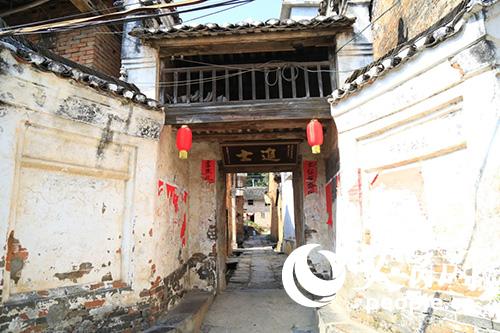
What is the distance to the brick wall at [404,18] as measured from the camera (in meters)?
5.02

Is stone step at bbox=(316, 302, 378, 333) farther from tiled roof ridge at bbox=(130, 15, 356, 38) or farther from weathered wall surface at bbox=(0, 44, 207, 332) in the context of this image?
tiled roof ridge at bbox=(130, 15, 356, 38)

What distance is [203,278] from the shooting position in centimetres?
755

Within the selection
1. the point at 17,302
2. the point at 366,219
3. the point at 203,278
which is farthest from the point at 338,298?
the point at 17,302

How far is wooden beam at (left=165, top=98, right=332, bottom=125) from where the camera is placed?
5715 mm

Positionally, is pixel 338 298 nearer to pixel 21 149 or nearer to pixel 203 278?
pixel 203 278

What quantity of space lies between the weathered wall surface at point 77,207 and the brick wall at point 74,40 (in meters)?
2.37

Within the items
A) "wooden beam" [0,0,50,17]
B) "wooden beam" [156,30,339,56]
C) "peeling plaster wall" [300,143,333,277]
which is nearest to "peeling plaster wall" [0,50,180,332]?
"wooden beam" [156,30,339,56]

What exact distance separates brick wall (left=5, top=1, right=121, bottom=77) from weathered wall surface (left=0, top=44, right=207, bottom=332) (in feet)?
7.77

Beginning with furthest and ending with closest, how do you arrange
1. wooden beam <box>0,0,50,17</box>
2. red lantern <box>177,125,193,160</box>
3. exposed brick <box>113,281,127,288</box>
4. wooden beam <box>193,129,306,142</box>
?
wooden beam <box>193,129,306,142</box>, wooden beam <box>0,0,50,17</box>, red lantern <box>177,125,193,160</box>, exposed brick <box>113,281,127,288</box>

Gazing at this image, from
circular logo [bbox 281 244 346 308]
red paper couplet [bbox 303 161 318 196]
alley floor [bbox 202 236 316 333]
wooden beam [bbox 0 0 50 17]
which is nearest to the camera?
circular logo [bbox 281 244 346 308]

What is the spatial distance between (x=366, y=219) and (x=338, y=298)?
5.12ft

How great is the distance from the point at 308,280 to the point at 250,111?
3.36 m

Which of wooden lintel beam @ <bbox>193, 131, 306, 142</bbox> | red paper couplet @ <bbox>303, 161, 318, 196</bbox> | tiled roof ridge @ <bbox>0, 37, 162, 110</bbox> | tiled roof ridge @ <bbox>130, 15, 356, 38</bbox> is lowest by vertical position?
red paper couplet @ <bbox>303, 161, 318, 196</bbox>

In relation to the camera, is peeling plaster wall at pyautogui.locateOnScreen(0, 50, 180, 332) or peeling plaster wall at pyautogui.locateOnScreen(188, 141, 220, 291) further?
peeling plaster wall at pyautogui.locateOnScreen(188, 141, 220, 291)
